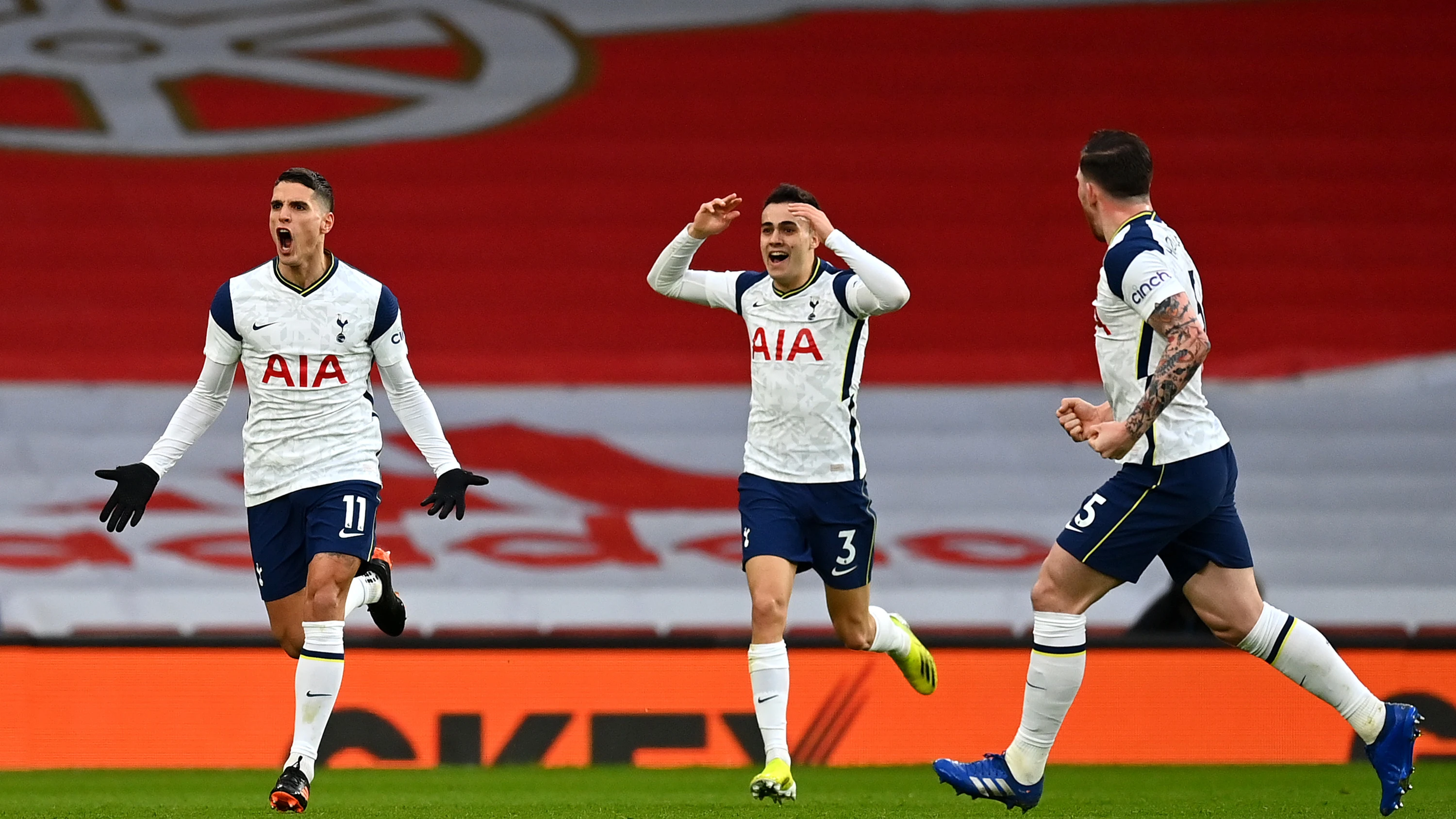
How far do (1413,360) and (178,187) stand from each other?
8596 mm

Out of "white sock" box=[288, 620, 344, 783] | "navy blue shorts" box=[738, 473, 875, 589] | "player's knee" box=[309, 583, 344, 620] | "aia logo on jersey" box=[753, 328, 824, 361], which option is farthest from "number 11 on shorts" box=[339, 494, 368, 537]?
"aia logo on jersey" box=[753, 328, 824, 361]

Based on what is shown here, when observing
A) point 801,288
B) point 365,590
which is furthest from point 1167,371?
point 365,590

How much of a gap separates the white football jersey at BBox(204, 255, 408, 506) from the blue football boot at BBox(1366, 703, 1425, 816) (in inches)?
133

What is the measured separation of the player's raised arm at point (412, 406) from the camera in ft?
19.5

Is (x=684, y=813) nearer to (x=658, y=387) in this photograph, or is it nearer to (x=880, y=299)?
(x=880, y=299)

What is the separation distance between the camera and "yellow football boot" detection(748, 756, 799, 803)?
5.55 m

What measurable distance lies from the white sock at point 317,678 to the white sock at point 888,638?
2114 mm

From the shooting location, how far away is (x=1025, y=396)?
1160cm

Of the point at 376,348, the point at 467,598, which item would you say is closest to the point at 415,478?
the point at 467,598

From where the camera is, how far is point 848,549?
6.44m

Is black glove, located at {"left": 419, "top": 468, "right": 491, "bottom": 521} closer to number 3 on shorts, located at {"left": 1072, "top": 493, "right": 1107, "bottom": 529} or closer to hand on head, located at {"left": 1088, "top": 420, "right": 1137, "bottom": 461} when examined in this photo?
number 3 on shorts, located at {"left": 1072, "top": 493, "right": 1107, "bottom": 529}

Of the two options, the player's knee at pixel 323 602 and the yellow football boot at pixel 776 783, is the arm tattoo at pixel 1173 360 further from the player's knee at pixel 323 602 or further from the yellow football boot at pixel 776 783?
the player's knee at pixel 323 602

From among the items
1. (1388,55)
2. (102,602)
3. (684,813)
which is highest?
(1388,55)

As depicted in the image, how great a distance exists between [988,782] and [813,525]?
4.97 feet
